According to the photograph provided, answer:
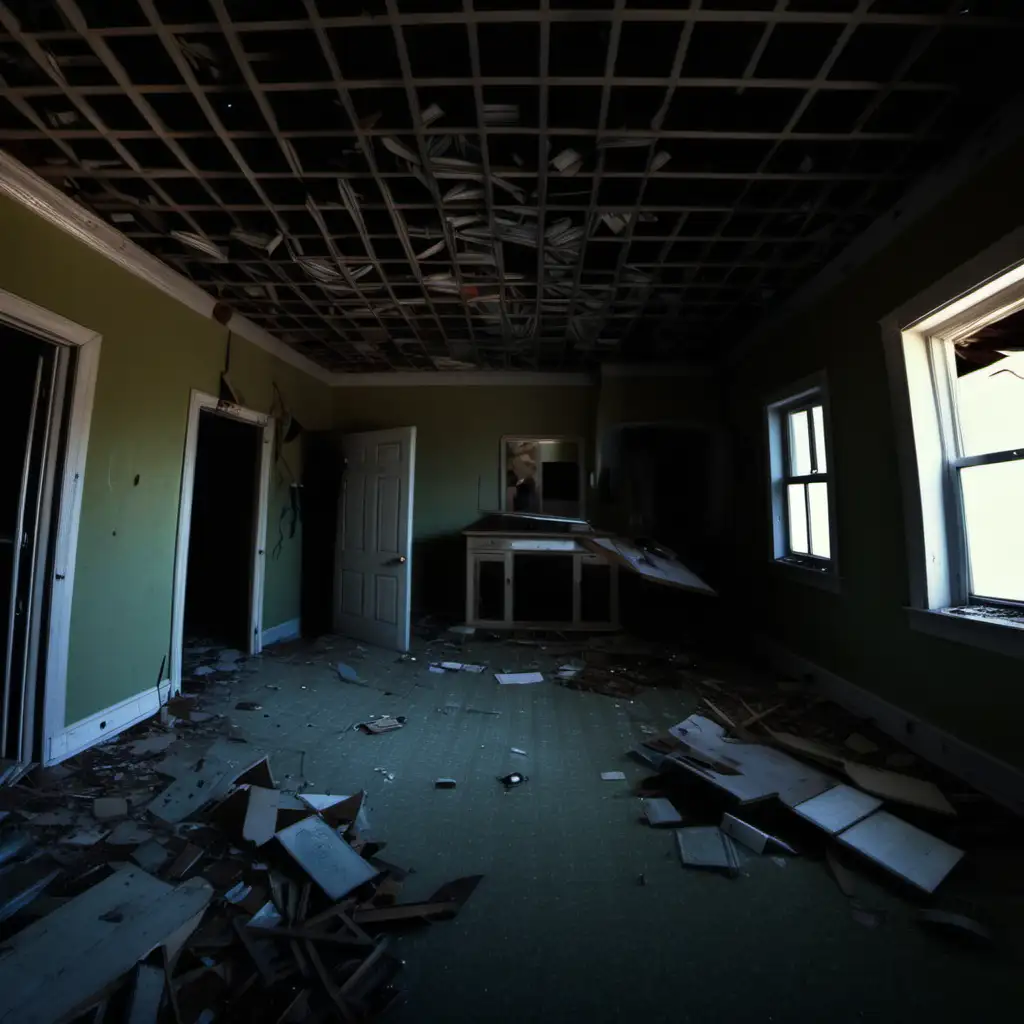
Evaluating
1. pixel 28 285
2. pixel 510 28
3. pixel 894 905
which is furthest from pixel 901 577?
pixel 28 285

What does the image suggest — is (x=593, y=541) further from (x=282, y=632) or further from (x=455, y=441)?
(x=282, y=632)

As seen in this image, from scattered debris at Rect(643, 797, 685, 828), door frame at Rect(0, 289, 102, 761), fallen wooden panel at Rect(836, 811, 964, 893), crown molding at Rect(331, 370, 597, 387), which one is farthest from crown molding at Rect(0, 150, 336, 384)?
fallen wooden panel at Rect(836, 811, 964, 893)

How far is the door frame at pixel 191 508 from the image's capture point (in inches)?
139

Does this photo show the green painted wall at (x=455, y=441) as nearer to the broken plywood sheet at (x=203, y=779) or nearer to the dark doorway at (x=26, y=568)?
the broken plywood sheet at (x=203, y=779)

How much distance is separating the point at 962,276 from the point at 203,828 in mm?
3938

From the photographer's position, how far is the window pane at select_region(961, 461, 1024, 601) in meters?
2.32

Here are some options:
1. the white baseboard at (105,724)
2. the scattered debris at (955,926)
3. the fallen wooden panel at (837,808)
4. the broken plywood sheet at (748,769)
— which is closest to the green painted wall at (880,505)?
the fallen wooden panel at (837,808)

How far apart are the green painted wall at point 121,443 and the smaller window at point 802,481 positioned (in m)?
4.34

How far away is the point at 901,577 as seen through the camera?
9.02ft

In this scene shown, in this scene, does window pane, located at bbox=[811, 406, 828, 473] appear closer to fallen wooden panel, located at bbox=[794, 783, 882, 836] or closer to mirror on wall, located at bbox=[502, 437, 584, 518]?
fallen wooden panel, located at bbox=[794, 783, 882, 836]

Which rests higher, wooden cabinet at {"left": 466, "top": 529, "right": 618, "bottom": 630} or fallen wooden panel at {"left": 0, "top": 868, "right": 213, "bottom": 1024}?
wooden cabinet at {"left": 466, "top": 529, "right": 618, "bottom": 630}

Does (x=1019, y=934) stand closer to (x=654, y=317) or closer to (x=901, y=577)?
(x=901, y=577)

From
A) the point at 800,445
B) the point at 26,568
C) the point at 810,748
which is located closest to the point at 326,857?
the point at 26,568

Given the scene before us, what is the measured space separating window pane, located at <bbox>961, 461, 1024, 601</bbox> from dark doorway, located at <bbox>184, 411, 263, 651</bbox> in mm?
5237
